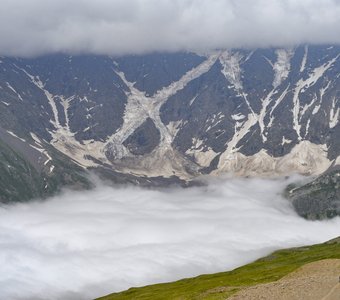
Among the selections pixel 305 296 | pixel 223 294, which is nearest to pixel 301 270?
pixel 223 294

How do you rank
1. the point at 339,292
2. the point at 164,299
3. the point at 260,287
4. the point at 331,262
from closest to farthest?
1. the point at 339,292
2. the point at 260,287
3. the point at 331,262
4. the point at 164,299

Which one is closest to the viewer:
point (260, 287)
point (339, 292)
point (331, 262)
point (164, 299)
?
point (339, 292)

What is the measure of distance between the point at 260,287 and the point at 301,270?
22.5 m

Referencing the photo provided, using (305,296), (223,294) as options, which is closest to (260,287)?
(305,296)

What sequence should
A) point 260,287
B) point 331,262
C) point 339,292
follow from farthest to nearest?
point 331,262
point 260,287
point 339,292

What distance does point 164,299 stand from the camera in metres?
189

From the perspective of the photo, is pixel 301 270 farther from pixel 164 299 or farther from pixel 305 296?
pixel 164 299

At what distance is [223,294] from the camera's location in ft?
381

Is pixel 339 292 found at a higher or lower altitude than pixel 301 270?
lower

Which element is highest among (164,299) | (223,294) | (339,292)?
(164,299)

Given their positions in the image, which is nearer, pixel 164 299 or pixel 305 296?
pixel 305 296

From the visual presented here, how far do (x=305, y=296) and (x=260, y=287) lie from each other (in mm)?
11920

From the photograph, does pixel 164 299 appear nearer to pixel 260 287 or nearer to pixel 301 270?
pixel 301 270

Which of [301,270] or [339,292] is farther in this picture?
[301,270]
